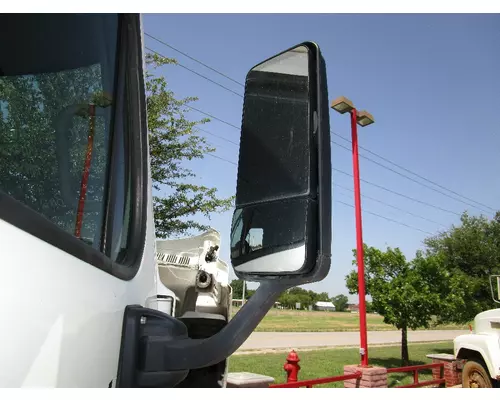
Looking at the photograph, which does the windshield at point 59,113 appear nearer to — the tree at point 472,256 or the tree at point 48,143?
the tree at point 48,143

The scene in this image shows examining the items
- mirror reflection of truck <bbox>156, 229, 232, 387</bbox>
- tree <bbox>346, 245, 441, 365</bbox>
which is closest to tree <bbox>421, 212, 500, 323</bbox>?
tree <bbox>346, 245, 441, 365</bbox>

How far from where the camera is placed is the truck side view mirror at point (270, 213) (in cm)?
107

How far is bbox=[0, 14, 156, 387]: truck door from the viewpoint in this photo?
0.80 meters

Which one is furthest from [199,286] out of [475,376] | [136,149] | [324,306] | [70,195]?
[324,306]

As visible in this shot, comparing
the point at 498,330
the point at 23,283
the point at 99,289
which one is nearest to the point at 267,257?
the point at 99,289

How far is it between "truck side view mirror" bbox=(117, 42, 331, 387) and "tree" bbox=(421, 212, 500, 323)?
18795mm

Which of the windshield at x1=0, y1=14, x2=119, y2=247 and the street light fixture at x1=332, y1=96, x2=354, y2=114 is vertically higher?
the street light fixture at x1=332, y1=96, x2=354, y2=114

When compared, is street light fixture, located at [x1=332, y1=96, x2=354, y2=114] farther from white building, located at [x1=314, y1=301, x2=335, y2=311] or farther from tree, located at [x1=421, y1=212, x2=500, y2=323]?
Result: white building, located at [x1=314, y1=301, x2=335, y2=311]

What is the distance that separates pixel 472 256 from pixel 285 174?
92.0ft

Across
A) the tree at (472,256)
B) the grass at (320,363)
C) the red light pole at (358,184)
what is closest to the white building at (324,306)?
the tree at (472,256)

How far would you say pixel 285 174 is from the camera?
114cm

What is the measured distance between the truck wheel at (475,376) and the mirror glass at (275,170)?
27.3 ft

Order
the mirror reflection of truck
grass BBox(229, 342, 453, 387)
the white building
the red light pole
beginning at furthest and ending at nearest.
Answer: the white building
grass BBox(229, 342, 453, 387)
the red light pole
the mirror reflection of truck

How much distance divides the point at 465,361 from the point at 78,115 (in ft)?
30.3
